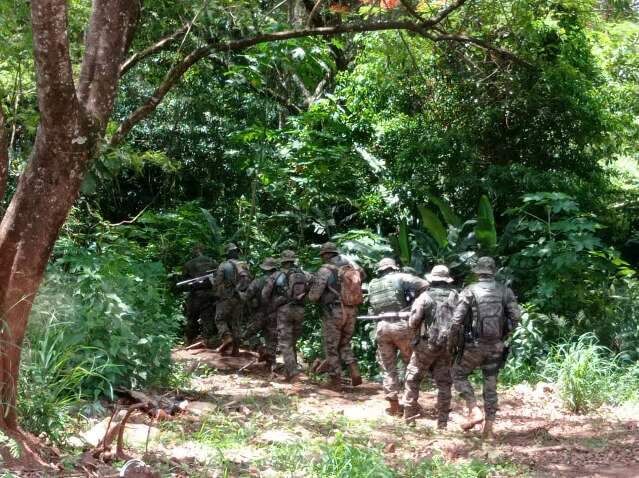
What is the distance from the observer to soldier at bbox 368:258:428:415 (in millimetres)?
9750

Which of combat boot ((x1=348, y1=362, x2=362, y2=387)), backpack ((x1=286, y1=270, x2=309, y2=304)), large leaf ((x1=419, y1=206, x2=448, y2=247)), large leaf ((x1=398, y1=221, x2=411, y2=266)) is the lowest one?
combat boot ((x1=348, y1=362, x2=362, y2=387))

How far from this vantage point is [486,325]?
8461 millimetres

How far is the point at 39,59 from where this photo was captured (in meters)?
5.62

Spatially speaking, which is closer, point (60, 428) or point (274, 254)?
point (60, 428)

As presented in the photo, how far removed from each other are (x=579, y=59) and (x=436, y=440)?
8.27 metres

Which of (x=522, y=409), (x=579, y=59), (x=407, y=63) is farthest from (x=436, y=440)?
(x=579, y=59)

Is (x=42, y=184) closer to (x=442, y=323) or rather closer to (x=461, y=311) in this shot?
(x=461, y=311)

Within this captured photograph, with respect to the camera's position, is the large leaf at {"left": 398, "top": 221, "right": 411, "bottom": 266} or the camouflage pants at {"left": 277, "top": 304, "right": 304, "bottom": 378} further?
the large leaf at {"left": 398, "top": 221, "right": 411, "bottom": 266}

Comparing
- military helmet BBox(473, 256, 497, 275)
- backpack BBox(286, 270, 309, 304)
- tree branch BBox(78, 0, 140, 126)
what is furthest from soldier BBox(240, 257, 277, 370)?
tree branch BBox(78, 0, 140, 126)

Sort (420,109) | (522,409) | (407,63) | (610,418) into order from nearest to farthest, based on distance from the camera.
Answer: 1. (610,418)
2. (522,409)
3. (407,63)
4. (420,109)

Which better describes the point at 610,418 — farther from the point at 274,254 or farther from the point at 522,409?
the point at 274,254

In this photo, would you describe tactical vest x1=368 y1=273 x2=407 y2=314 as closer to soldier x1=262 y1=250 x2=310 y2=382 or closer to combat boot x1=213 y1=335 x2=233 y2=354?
soldier x1=262 y1=250 x2=310 y2=382

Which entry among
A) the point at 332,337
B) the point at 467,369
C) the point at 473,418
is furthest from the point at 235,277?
the point at 473,418

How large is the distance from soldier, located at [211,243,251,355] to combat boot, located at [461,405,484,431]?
17.6 feet
